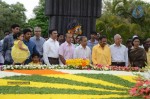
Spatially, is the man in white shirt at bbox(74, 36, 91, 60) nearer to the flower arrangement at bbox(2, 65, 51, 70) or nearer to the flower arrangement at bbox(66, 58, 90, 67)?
the flower arrangement at bbox(66, 58, 90, 67)

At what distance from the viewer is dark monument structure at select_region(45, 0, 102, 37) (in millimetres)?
21453

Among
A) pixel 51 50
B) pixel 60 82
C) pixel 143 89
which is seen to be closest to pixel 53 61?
pixel 51 50

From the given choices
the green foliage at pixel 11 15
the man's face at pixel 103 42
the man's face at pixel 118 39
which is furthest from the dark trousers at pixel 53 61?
the green foliage at pixel 11 15

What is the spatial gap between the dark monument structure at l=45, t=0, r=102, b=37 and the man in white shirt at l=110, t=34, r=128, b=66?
336 inches

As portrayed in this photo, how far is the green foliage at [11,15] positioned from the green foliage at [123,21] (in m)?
22.6

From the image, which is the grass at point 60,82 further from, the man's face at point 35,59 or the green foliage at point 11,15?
the green foliage at point 11,15

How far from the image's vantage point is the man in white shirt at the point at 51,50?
1259 cm

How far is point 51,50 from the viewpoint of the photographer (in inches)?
499

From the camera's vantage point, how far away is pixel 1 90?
893cm

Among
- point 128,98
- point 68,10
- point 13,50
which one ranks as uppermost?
point 68,10

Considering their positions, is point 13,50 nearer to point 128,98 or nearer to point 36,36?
point 36,36

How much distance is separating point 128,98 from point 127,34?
30.1 metres

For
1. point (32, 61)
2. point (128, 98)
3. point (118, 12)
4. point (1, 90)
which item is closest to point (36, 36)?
point (32, 61)

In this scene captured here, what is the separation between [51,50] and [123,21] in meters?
29.3
